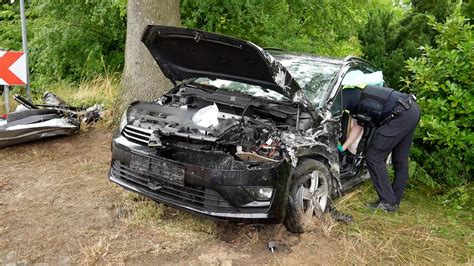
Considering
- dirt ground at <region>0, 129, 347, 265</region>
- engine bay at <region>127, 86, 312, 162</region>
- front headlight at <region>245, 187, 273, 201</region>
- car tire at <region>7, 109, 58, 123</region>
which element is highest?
engine bay at <region>127, 86, 312, 162</region>

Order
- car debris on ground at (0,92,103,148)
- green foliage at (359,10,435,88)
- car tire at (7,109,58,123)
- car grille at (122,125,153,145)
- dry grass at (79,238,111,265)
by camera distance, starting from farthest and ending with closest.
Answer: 1. green foliage at (359,10,435,88)
2. car tire at (7,109,58,123)
3. car debris on ground at (0,92,103,148)
4. car grille at (122,125,153,145)
5. dry grass at (79,238,111,265)

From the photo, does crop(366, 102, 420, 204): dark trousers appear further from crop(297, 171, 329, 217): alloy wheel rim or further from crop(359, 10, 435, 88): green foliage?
crop(359, 10, 435, 88): green foliage

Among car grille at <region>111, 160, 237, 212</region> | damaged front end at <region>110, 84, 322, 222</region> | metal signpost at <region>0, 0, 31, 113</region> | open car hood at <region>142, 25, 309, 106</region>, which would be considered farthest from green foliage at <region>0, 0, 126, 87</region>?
car grille at <region>111, 160, 237, 212</region>

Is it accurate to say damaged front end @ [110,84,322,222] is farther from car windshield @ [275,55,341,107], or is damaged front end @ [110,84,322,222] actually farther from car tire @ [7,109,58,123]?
car tire @ [7,109,58,123]

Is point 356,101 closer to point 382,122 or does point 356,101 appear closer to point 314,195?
point 382,122

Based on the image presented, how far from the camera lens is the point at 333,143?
4215 mm

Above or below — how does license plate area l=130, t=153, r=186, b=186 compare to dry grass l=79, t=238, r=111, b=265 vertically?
above

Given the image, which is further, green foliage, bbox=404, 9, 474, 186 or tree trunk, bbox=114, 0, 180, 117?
tree trunk, bbox=114, 0, 180, 117

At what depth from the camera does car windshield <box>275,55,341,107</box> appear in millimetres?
4348

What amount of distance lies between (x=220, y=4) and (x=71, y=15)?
3809 millimetres

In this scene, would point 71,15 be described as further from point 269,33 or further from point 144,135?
point 144,135

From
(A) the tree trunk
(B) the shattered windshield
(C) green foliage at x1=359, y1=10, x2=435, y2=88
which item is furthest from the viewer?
(C) green foliage at x1=359, y1=10, x2=435, y2=88

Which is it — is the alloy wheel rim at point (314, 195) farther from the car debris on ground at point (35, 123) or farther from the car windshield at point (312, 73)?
the car debris on ground at point (35, 123)

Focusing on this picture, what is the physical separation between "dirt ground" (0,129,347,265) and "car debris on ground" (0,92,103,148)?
0.85m
